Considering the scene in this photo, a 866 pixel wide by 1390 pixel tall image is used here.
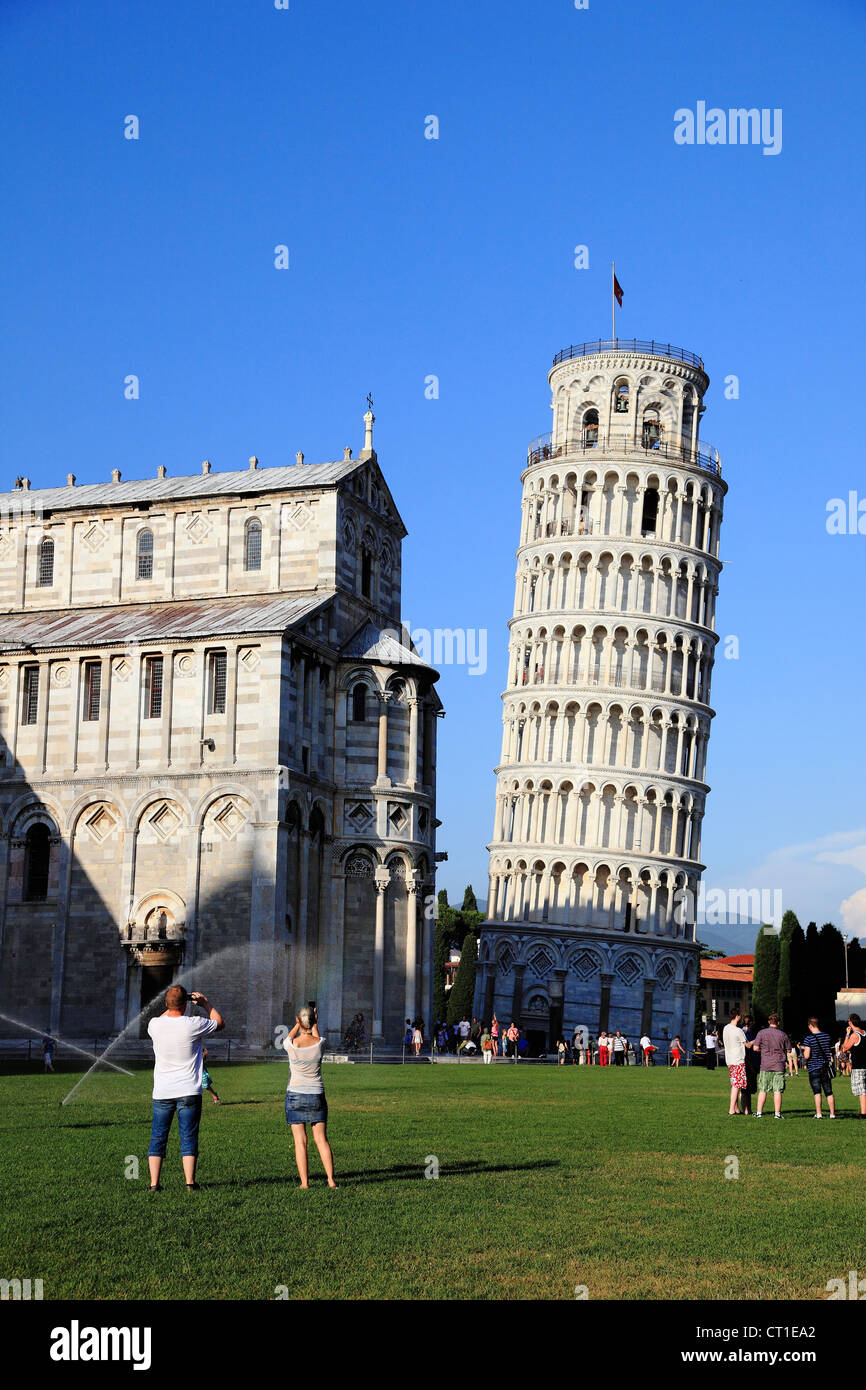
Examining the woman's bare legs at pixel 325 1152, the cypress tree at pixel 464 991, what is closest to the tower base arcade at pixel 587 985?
the cypress tree at pixel 464 991

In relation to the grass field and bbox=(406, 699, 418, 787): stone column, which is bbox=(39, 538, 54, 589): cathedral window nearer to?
bbox=(406, 699, 418, 787): stone column

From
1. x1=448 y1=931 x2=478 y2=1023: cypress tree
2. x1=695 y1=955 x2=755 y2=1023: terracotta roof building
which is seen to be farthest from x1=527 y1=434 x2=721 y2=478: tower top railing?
x1=695 y1=955 x2=755 y2=1023: terracotta roof building

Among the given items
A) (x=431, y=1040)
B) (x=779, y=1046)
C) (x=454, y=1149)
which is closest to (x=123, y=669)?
(x=431, y=1040)

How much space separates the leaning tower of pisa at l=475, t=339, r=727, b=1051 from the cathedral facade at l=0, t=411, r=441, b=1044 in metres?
34.0

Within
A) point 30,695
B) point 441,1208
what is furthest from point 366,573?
point 441,1208

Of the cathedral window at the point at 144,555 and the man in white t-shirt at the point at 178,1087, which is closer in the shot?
the man in white t-shirt at the point at 178,1087

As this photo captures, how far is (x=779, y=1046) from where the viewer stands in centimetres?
2975

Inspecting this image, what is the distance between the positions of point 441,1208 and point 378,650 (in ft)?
149

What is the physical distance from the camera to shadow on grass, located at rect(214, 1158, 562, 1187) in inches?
699

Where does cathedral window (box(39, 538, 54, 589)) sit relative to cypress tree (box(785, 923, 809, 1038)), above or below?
above

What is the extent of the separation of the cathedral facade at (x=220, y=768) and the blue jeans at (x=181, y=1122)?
119 feet

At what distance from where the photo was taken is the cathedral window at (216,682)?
56219 millimetres

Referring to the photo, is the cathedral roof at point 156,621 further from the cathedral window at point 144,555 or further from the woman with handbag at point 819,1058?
the woman with handbag at point 819,1058
